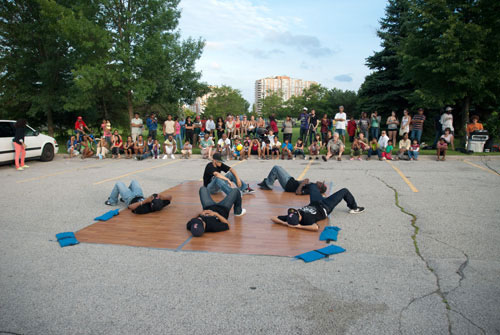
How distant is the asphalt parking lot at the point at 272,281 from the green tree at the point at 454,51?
36.4 ft

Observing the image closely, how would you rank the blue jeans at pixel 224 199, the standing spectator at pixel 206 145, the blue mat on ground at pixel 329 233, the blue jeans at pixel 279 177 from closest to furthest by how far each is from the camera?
1. the blue mat on ground at pixel 329 233
2. the blue jeans at pixel 224 199
3. the blue jeans at pixel 279 177
4. the standing spectator at pixel 206 145

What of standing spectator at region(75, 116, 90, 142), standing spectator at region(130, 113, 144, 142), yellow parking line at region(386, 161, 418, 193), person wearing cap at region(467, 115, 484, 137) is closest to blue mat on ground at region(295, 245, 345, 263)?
yellow parking line at region(386, 161, 418, 193)

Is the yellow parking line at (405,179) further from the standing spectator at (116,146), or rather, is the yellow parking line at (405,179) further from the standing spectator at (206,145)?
the standing spectator at (116,146)

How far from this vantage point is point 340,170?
40.2 feet

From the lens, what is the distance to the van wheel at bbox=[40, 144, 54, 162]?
15531 mm

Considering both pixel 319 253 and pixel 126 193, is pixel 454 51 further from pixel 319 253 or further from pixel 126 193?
pixel 126 193

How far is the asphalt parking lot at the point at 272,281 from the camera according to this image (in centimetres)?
319

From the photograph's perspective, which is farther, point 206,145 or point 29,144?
point 206,145

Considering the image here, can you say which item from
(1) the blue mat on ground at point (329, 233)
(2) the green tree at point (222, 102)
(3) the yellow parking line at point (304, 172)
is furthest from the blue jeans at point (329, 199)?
(2) the green tree at point (222, 102)

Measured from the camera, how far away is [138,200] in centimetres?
732

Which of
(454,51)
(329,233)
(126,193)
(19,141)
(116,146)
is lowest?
(329,233)

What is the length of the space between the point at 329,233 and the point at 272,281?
75.1 inches

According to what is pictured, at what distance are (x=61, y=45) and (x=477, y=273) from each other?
26402 millimetres

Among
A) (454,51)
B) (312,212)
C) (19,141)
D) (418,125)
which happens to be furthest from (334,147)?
(19,141)
